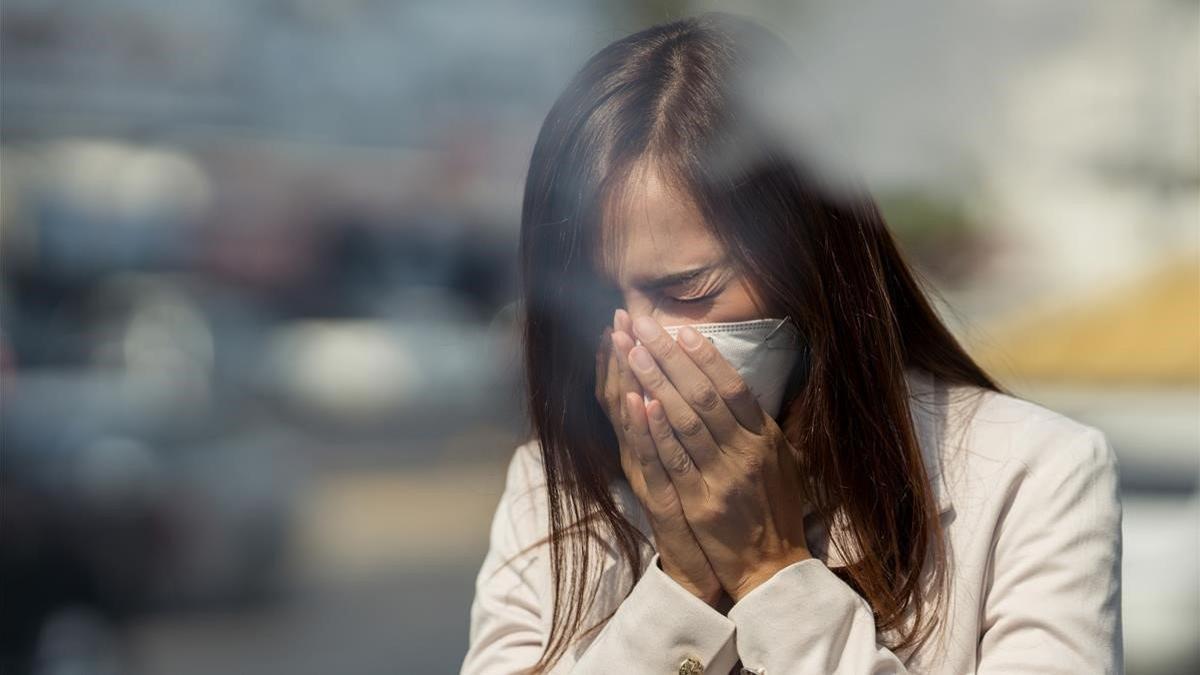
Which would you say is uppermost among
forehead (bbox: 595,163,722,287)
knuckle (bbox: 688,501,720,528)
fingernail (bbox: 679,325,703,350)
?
forehead (bbox: 595,163,722,287)

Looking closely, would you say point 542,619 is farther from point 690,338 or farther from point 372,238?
point 372,238

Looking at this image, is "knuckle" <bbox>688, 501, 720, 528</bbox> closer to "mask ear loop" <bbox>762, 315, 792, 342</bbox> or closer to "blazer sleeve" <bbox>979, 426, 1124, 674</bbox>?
"mask ear loop" <bbox>762, 315, 792, 342</bbox>

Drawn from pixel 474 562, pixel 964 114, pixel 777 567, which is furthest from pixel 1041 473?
pixel 474 562

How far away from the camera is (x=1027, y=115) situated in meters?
6.29

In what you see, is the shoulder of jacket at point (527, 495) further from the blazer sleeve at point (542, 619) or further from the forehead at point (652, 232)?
the forehead at point (652, 232)

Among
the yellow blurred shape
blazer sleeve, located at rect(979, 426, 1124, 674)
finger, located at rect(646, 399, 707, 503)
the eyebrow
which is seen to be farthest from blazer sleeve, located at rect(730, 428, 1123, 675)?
the yellow blurred shape

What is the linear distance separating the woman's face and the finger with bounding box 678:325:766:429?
2.8 inches

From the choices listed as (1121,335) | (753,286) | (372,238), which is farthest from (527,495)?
(372,238)

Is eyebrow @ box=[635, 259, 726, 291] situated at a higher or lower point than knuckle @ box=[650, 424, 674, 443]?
higher

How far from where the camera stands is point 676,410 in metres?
1.68

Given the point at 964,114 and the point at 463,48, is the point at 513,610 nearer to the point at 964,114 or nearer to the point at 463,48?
the point at 463,48

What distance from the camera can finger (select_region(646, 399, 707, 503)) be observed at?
1.69m

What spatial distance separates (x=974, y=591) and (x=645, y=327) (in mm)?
472

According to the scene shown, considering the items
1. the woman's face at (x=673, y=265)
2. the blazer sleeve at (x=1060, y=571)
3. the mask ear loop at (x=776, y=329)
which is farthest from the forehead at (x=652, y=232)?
the blazer sleeve at (x=1060, y=571)
